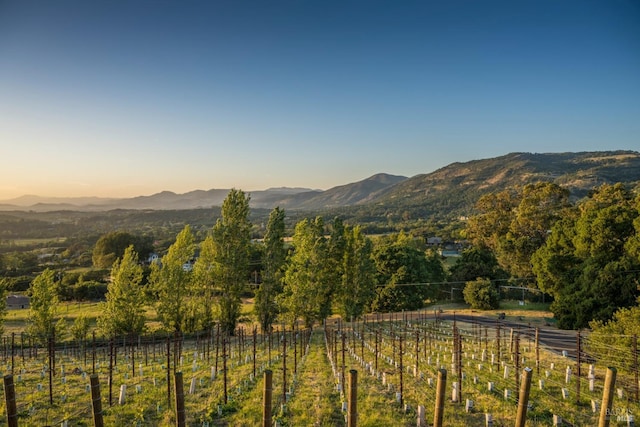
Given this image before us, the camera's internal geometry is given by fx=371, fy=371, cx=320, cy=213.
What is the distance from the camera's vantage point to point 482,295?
39.8m

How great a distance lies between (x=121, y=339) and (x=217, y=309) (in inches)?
313

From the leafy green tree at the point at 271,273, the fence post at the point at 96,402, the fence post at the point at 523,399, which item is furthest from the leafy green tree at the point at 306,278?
the fence post at the point at 523,399

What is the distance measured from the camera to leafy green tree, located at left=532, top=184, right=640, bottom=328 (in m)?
25.8

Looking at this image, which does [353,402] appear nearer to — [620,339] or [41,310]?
[620,339]

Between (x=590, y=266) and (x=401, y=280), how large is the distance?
18.8 meters

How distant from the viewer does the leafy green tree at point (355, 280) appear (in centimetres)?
3600

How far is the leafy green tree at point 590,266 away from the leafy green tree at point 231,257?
26.1 meters

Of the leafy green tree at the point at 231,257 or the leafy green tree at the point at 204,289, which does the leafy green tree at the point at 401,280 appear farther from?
the leafy green tree at the point at 204,289

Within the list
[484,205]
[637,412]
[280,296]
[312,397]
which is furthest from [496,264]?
[312,397]

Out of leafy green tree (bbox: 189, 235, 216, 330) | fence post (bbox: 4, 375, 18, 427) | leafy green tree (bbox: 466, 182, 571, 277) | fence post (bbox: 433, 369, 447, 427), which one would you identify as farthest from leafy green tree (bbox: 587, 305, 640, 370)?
leafy green tree (bbox: 466, 182, 571, 277)

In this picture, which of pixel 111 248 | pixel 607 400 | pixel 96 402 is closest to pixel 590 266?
pixel 607 400

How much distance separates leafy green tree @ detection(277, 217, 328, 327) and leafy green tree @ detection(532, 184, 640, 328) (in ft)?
63.5

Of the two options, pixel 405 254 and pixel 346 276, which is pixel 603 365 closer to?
pixel 346 276

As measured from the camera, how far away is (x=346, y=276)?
36312 millimetres
